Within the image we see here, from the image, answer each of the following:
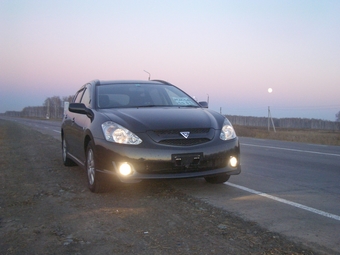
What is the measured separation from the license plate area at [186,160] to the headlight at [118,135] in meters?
0.50

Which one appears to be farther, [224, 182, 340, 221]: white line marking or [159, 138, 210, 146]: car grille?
[159, 138, 210, 146]: car grille

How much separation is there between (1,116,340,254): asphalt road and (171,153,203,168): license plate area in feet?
1.58

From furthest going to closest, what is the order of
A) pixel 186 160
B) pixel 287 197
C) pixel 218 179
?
pixel 218 179
pixel 287 197
pixel 186 160

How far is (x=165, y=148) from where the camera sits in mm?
4945

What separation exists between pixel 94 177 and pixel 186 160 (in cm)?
133

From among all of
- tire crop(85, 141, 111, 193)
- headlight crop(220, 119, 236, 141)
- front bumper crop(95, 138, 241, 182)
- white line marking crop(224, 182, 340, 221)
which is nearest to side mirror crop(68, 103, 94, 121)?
tire crop(85, 141, 111, 193)

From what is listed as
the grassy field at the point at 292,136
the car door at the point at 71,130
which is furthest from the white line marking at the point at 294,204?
the grassy field at the point at 292,136

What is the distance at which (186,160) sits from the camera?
4.98 m

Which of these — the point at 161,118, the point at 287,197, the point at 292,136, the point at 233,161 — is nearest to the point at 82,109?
the point at 161,118

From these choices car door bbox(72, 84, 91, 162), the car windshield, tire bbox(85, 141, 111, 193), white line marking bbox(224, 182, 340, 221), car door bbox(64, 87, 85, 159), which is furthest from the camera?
car door bbox(64, 87, 85, 159)

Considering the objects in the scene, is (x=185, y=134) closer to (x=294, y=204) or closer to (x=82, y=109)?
(x=294, y=204)

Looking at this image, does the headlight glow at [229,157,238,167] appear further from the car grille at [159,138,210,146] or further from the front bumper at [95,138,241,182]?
the car grille at [159,138,210,146]

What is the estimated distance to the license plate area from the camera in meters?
4.94

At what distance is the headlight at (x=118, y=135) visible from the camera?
504 cm
